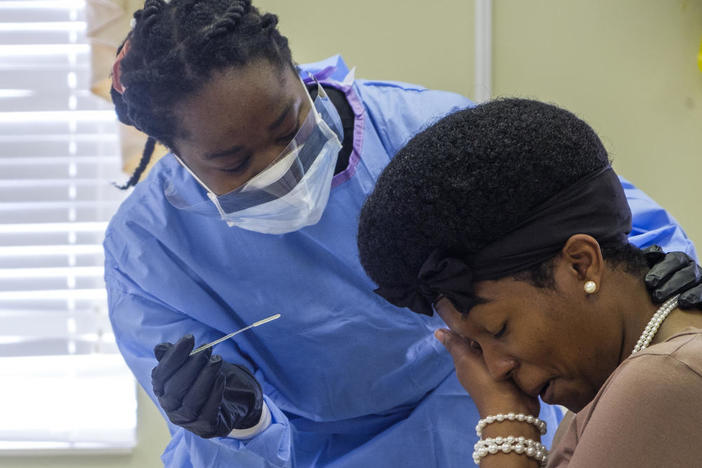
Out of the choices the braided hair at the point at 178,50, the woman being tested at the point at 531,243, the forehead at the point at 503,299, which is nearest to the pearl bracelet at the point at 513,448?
the woman being tested at the point at 531,243

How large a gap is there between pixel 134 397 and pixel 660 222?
5.33ft

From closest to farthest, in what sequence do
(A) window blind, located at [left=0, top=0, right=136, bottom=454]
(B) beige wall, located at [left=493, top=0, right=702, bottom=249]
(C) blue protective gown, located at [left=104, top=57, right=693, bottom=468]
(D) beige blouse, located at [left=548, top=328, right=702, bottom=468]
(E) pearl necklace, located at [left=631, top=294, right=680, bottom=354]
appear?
1. (D) beige blouse, located at [left=548, top=328, right=702, bottom=468]
2. (E) pearl necklace, located at [left=631, top=294, right=680, bottom=354]
3. (C) blue protective gown, located at [left=104, top=57, right=693, bottom=468]
4. (B) beige wall, located at [left=493, top=0, right=702, bottom=249]
5. (A) window blind, located at [left=0, top=0, right=136, bottom=454]

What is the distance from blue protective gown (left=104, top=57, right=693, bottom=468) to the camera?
4.78 feet

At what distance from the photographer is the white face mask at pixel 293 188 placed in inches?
53.9

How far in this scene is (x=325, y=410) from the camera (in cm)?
150

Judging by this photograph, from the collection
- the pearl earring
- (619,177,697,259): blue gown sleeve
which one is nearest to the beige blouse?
the pearl earring

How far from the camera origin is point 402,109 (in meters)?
1.55

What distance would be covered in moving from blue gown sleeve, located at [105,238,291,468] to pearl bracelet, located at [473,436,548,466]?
439 millimetres

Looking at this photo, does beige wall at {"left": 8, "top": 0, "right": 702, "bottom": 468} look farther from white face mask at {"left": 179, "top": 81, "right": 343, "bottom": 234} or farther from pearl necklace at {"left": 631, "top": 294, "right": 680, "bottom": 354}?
pearl necklace at {"left": 631, "top": 294, "right": 680, "bottom": 354}

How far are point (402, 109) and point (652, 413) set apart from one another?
2.95 feet

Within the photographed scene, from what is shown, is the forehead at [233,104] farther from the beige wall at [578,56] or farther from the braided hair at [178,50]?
the beige wall at [578,56]

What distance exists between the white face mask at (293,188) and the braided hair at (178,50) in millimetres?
154

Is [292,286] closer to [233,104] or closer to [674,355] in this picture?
[233,104]

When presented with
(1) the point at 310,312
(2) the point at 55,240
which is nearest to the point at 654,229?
(1) the point at 310,312
